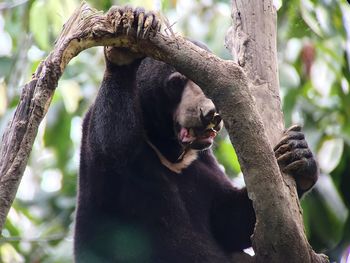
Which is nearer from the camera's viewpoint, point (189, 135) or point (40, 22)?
point (189, 135)

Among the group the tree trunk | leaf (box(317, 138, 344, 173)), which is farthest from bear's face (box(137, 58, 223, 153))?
leaf (box(317, 138, 344, 173))

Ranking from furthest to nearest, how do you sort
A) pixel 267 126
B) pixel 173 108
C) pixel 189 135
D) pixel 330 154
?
pixel 330 154, pixel 173 108, pixel 189 135, pixel 267 126

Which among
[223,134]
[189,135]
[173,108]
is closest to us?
[189,135]

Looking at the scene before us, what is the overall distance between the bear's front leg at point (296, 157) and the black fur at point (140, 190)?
2 cm

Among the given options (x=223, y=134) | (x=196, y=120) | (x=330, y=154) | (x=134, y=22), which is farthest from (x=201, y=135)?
(x=330, y=154)

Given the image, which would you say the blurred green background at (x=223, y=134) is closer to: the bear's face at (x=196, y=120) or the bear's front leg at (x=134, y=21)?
the bear's face at (x=196, y=120)

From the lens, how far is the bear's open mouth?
14.8ft

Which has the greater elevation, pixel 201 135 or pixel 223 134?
pixel 201 135

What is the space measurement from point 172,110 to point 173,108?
2 cm

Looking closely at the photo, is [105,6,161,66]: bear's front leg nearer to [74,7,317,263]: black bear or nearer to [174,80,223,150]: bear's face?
[74,7,317,263]: black bear

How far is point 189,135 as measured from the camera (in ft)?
15.4

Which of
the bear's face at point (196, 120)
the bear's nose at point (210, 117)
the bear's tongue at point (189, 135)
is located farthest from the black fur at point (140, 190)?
the bear's nose at point (210, 117)

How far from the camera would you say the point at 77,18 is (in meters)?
3.78

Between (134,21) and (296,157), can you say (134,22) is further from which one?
(296,157)
